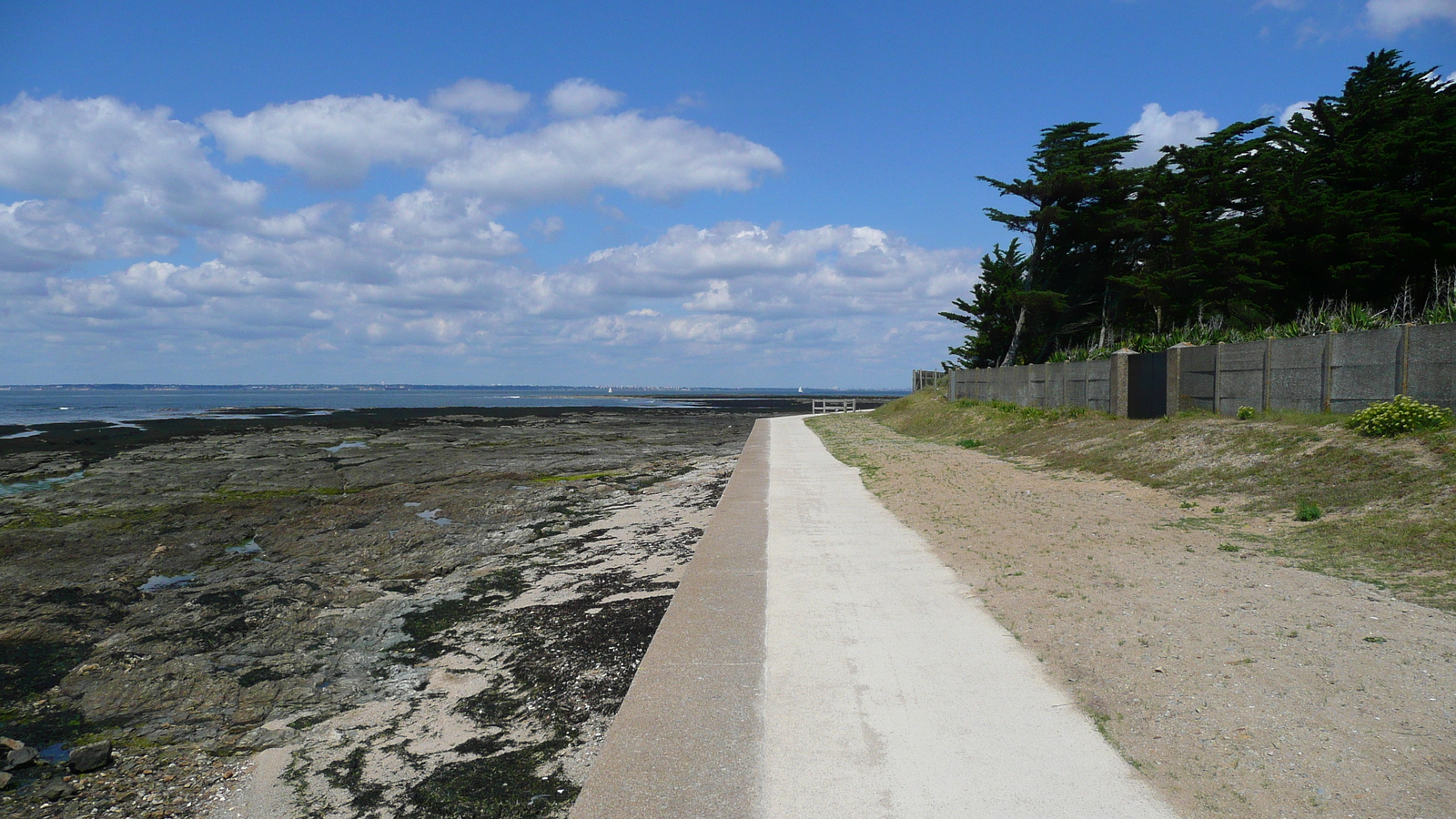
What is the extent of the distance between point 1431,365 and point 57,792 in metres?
14.5

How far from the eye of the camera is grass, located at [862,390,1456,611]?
684 cm

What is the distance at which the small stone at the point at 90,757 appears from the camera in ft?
14.7

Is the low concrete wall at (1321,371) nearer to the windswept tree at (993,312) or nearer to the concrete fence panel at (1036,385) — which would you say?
the concrete fence panel at (1036,385)

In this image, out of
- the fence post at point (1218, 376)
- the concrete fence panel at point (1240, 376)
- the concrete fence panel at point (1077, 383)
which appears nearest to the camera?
the concrete fence panel at point (1240, 376)

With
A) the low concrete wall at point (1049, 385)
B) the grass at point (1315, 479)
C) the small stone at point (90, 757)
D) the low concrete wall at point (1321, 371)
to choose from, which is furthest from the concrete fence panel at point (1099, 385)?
the small stone at point (90, 757)

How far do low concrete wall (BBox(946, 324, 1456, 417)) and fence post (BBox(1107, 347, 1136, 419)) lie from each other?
2cm

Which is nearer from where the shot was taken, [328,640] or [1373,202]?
[328,640]

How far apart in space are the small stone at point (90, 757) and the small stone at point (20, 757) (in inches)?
9.1

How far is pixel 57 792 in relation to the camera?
4223 mm

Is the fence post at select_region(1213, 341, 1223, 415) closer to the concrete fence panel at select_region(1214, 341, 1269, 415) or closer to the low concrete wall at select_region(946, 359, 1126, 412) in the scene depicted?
the concrete fence panel at select_region(1214, 341, 1269, 415)

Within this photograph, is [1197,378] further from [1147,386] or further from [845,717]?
[845,717]

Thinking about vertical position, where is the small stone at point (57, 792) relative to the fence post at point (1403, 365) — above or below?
below

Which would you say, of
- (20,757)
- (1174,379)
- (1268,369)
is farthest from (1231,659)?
(1174,379)

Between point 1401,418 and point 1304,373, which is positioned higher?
point 1304,373
